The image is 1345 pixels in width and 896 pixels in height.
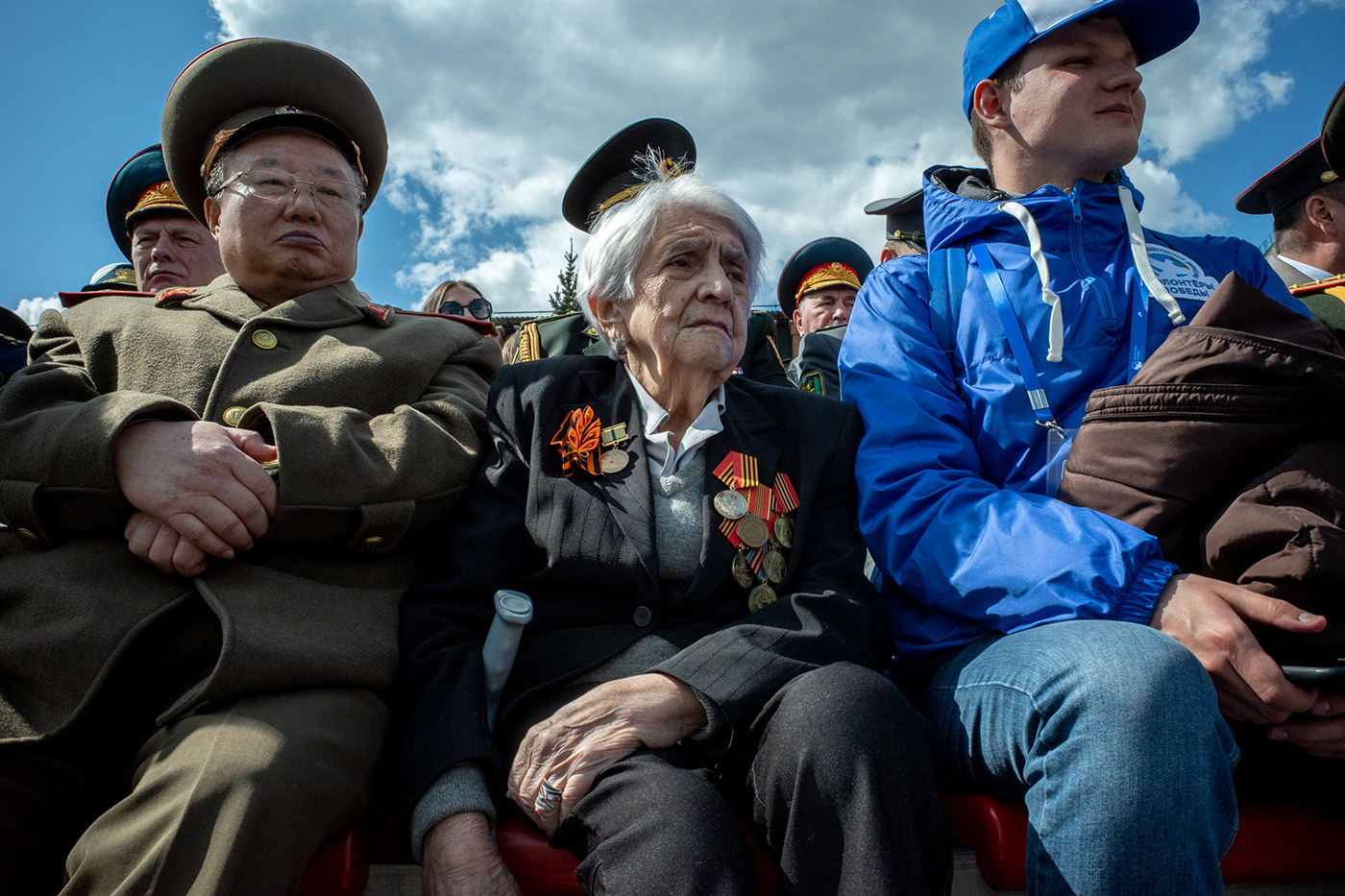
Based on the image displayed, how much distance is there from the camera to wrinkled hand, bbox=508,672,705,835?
5.25 feet

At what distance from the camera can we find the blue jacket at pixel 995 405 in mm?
1685

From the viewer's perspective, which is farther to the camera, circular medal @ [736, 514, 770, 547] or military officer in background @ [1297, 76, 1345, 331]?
military officer in background @ [1297, 76, 1345, 331]

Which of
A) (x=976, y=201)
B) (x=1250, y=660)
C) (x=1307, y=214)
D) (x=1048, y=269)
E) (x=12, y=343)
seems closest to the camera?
(x=1250, y=660)

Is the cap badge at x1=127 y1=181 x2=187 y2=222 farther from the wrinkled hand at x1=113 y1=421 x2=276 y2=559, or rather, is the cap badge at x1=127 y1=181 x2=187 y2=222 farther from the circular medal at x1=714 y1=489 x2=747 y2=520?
the circular medal at x1=714 y1=489 x2=747 y2=520

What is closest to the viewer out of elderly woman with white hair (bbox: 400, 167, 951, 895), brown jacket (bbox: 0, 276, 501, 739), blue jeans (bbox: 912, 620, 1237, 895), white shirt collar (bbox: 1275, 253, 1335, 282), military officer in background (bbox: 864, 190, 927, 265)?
blue jeans (bbox: 912, 620, 1237, 895)

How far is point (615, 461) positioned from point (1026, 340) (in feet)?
3.65

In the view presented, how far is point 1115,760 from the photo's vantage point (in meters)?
1.34

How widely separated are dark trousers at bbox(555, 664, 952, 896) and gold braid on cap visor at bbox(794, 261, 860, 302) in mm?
4090

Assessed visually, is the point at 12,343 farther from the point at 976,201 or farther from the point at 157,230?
the point at 976,201

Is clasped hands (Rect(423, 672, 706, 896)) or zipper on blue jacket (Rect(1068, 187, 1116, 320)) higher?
zipper on blue jacket (Rect(1068, 187, 1116, 320))

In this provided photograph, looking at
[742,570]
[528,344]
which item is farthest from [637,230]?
[528,344]

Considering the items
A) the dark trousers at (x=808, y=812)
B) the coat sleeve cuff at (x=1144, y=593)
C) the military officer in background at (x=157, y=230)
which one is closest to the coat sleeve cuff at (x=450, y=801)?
the dark trousers at (x=808, y=812)

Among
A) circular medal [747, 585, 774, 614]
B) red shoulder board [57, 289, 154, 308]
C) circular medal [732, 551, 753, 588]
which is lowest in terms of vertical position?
circular medal [747, 585, 774, 614]

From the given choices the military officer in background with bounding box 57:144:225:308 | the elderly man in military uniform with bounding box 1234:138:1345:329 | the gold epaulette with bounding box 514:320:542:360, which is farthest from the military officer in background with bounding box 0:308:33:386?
the elderly man in military uniform with bounding box 1234:138:1345:329
